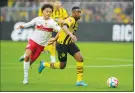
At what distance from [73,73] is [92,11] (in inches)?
720

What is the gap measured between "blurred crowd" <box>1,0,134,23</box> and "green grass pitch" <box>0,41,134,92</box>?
6534 millimetres

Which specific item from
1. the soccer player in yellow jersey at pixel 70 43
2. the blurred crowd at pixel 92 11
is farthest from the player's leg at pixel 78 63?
the blurred crowd at pixel 92 11

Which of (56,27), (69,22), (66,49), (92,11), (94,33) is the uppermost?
(92,11)

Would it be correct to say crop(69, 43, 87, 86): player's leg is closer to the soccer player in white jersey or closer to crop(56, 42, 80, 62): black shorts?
crop(56, 42, 80, 62): black shorts

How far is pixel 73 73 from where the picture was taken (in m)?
17.8

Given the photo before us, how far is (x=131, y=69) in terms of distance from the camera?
62.7 feet

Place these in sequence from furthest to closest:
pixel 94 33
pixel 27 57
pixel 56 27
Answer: pixel 94 33 → pixel 56 27 → pixel 27 57

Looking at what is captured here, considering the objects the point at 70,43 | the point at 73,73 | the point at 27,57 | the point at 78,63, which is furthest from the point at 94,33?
the point at 78,63

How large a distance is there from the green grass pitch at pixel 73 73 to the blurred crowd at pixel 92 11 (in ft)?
21.4

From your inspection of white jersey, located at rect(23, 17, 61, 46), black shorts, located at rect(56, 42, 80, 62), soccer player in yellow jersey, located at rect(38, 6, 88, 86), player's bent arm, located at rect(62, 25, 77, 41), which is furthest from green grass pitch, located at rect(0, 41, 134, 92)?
player's bent arm, located at rect(62, 25, 77, 41)

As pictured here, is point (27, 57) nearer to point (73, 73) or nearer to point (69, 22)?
point (69, 22)

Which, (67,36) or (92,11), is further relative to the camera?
(92,11)

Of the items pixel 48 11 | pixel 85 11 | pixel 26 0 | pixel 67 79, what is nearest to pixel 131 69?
pixel 67 79

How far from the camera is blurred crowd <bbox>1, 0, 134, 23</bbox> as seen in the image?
35062 millimetres
